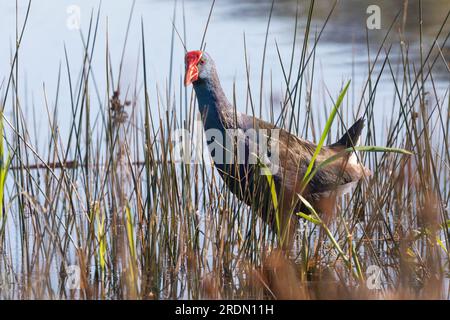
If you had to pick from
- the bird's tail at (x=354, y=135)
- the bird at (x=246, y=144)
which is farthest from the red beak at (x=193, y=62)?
the bird's tail at (x=354, y=135)

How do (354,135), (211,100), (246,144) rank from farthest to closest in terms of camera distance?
1. (354,135)
2. (211,100)
3. (246,144)

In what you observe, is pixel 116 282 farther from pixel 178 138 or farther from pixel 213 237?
pixel 178 138

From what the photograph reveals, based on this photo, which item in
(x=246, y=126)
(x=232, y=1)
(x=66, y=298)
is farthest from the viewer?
(x=232, y=1)

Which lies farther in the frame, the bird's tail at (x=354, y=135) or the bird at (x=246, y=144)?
the bird's tail at (x=354, y=135)

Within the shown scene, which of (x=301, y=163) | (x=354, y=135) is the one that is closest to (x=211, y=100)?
(x=301, y=163)

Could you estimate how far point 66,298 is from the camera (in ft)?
8.82

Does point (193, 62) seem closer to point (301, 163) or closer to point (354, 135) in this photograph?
point (301, 163)

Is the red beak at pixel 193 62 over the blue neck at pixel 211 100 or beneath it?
over

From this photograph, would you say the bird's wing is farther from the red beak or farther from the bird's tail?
the red beak

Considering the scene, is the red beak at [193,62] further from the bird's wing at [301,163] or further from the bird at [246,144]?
the bird's wing at [301,163]

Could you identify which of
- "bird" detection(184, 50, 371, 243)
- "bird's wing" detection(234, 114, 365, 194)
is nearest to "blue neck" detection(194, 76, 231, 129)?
"bird" detection(184, 50, 371, 243)
